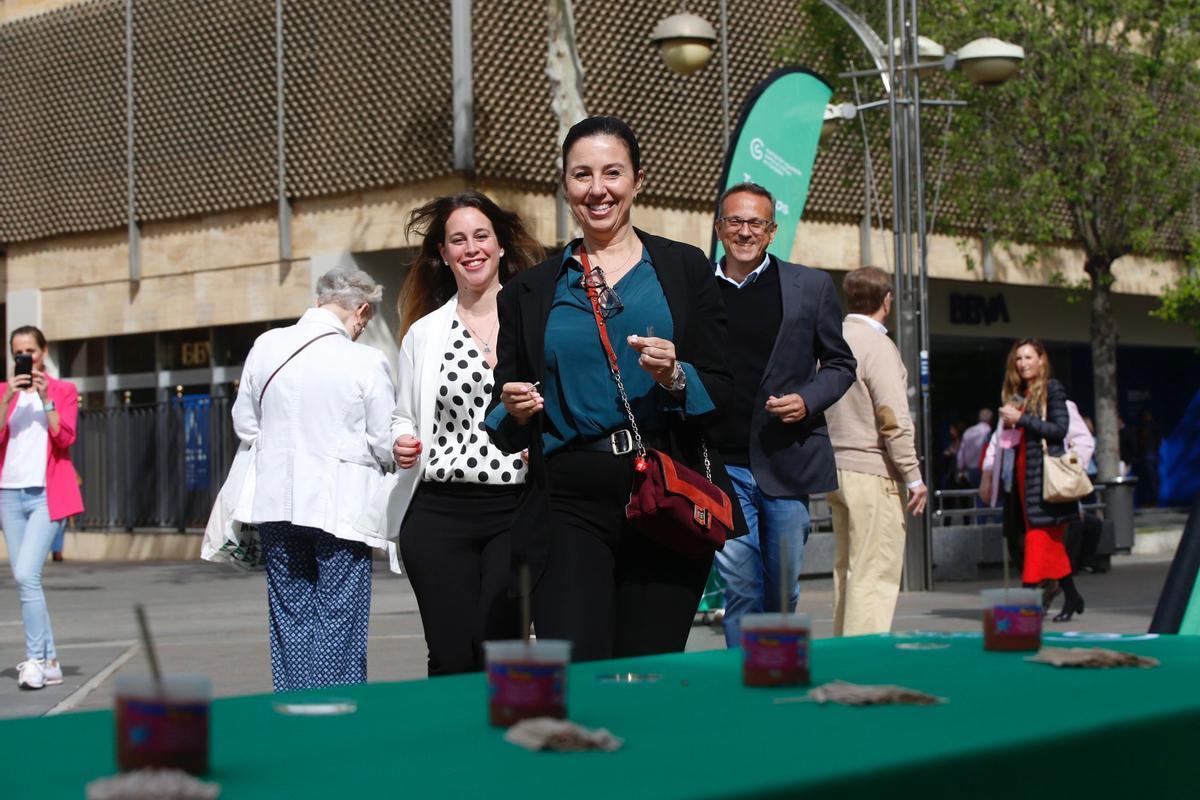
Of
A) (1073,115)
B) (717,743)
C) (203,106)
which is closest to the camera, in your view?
(717,743)

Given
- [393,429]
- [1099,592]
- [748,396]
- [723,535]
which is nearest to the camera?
[723,535]

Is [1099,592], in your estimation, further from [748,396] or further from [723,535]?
[723,535]

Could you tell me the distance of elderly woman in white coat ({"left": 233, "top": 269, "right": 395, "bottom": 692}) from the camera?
24.2 ft

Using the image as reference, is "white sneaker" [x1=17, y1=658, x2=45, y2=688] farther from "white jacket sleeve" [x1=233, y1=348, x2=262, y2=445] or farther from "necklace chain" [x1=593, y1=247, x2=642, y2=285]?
"necklace chain" [x1=593, y1=247, x2=642, y2=285]

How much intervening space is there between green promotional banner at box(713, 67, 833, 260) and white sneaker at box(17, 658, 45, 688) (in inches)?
191

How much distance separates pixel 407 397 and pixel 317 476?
44.8 inches

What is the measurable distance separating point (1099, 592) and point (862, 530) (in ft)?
28.3

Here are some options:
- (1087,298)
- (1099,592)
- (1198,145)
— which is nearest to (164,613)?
(1099,592)

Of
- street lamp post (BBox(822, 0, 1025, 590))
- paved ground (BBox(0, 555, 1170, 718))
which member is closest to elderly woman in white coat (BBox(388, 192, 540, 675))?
paved ground (BBox(0, 555, 1170, 718))

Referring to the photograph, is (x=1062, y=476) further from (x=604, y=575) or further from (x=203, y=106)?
(x=203, y=106)

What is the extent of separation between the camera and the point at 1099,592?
644 inches

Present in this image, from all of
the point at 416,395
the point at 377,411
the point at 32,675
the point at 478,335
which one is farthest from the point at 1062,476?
the point at 416,395

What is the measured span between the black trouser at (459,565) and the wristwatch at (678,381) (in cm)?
114

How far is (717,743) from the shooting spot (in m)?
2.40
